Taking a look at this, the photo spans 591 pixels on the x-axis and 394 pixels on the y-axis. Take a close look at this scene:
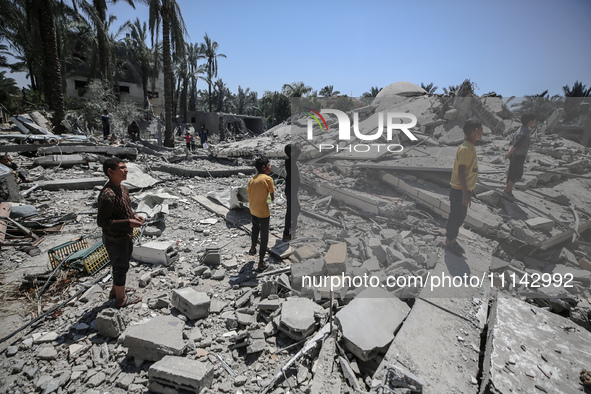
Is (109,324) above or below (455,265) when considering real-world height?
below

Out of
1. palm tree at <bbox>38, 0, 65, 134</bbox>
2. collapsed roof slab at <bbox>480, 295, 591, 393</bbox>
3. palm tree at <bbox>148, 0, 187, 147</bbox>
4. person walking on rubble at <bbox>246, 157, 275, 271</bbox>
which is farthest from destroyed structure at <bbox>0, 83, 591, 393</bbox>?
palm tree at <bbox>148, 0, 187, 147</bbox>

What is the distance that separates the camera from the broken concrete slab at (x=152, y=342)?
2.36 metres

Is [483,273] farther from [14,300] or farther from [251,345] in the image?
[14,300]

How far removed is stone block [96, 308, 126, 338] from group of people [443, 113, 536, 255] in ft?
Result: 13.9

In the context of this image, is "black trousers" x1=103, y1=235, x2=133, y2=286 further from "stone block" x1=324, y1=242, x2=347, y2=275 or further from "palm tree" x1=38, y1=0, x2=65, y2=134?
"palm tree" x1=38, y1=0, x2=65, y2=134

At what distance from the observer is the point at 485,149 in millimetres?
5715

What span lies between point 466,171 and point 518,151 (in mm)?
1559

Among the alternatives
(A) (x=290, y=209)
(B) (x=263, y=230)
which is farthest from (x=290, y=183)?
(B) (x=263, y=230)

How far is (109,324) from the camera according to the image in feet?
8.54

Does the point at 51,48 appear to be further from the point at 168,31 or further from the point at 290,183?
the point at 290,183

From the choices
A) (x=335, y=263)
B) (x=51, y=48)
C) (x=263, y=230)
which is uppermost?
(x=51, y=48)

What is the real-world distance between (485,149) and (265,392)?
620 centimetres

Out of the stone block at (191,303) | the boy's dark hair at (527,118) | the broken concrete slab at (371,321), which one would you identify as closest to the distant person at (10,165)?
the stone block at (191,303)

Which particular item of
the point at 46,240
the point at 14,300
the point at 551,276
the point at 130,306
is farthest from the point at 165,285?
the point at 551,276
